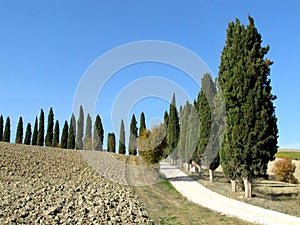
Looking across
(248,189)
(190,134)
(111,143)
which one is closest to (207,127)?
(190,134)

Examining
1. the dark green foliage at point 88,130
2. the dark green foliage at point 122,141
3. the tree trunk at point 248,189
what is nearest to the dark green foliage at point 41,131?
the dark green foliage at point 88,130

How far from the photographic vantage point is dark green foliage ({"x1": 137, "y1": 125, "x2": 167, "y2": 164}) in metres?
29.1

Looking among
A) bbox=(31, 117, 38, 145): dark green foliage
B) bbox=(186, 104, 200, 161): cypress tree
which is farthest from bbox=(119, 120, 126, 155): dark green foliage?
bbox=(186, 104, 200, 161): cypress tree

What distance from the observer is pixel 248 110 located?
60.0 ft

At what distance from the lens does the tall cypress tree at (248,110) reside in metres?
18.0

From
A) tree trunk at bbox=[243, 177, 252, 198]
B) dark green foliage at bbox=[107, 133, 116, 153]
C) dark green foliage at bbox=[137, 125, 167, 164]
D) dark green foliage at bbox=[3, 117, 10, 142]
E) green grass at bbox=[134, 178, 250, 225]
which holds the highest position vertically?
dark green foliage at bbox=[3, 117, 10, 142]

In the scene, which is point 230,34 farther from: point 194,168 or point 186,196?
point 194,168

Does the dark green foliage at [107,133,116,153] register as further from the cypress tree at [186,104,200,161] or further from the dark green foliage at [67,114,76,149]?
the cypress tree at [186,104,200,161]

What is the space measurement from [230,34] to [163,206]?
1122cm

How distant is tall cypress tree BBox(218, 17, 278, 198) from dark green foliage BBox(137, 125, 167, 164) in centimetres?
965

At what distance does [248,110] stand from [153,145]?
1259 cm

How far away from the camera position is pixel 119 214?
40.5 ft

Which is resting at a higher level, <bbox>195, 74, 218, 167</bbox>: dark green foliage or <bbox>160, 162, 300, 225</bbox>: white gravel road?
<bbox>195, 74, 218, 167</bbox>: dark green foliage

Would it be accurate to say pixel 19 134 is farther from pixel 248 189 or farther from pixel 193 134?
pixel 248 189
